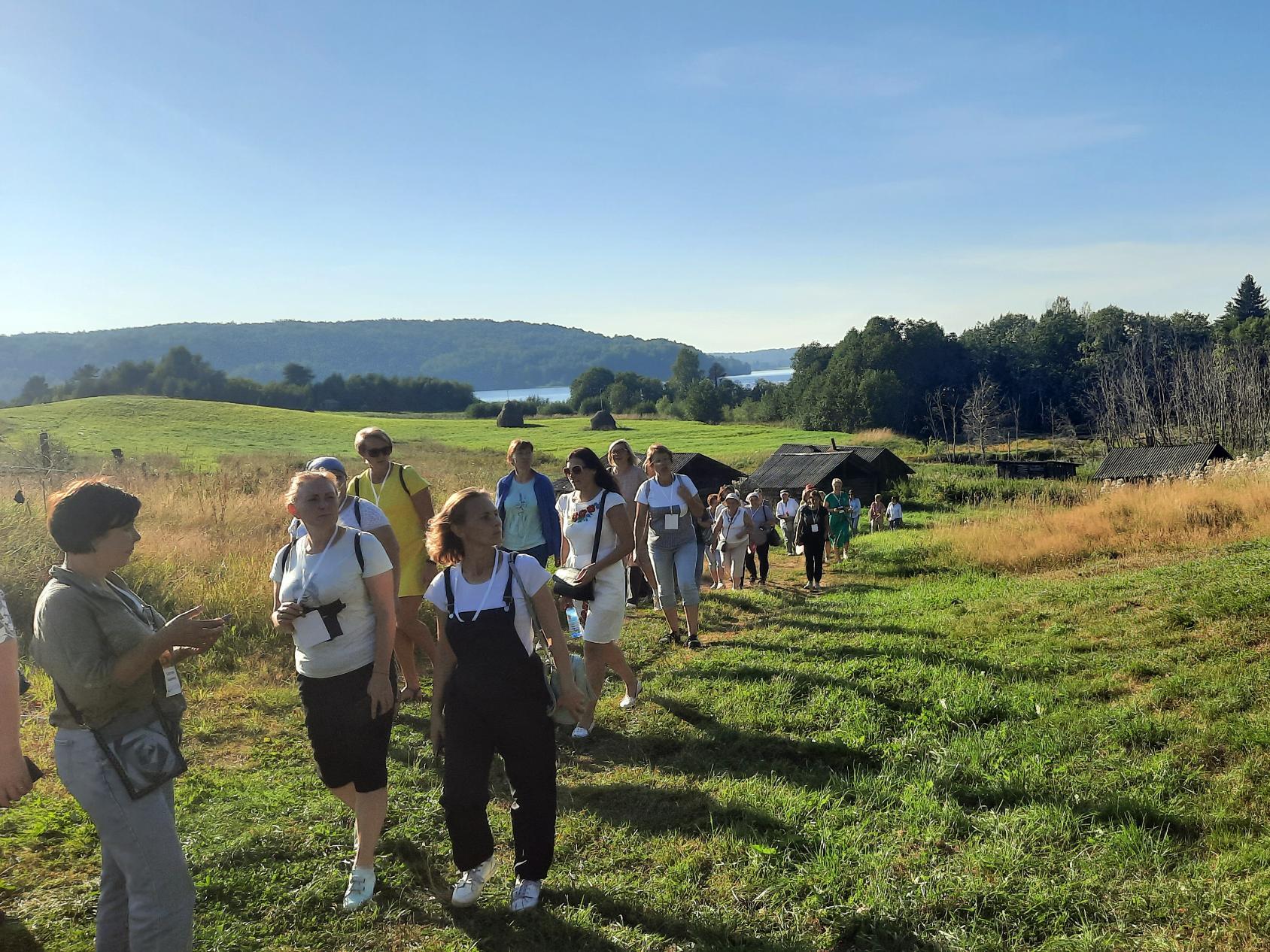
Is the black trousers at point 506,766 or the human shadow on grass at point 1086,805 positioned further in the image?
the human shadow on grass at point 1086,805

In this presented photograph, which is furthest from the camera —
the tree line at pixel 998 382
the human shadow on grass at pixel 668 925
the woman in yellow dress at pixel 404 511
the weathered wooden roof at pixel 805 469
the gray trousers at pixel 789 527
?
the tree line at pixel 998 382

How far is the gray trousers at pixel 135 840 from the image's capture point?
8.45 feet

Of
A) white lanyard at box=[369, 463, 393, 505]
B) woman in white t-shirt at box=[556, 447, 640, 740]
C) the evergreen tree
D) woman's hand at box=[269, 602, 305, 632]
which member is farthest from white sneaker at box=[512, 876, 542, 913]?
the evergreen tree

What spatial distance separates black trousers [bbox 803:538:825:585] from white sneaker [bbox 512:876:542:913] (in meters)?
8.91

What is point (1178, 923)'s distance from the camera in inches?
117

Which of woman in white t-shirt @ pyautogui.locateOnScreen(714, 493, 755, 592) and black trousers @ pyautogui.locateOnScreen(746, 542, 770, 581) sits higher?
woman in white t-shirt @ pyautogui.locateOnScreen(714, 493, 755, 592)

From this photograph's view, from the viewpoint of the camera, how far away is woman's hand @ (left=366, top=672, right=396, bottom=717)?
137 inches

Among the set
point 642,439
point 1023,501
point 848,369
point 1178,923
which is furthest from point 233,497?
point 848,369

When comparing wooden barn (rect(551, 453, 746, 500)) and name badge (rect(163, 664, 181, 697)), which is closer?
name badge (rect(163, 664, 181, 697))

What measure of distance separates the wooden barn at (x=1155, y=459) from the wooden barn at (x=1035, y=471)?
6.46 feet

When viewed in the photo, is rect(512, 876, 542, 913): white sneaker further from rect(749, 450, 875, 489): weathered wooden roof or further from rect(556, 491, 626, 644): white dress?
rect(749, 450, 875, 489): weathered wooden roof

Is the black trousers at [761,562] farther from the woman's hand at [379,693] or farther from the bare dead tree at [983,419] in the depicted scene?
the bare dead tree at [983,419]

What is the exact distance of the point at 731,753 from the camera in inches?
200

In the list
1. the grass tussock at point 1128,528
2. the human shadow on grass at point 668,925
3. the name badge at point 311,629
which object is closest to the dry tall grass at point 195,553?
the name badge at point 311,629
